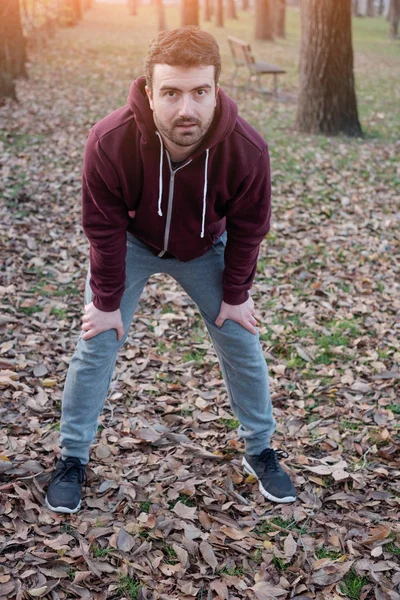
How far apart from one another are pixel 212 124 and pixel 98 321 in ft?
3.44

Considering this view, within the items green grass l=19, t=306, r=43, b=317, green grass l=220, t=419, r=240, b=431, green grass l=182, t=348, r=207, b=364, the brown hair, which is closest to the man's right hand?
the brown hair

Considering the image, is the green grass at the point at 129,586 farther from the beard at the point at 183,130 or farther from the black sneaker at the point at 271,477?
the beard at the point at 183,130

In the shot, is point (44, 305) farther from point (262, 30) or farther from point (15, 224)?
point (262, 30)

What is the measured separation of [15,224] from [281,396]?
3.85m

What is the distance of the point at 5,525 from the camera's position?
3.36 metres

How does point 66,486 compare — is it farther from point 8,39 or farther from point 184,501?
point 8,39

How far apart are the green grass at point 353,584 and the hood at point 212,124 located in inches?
83.0

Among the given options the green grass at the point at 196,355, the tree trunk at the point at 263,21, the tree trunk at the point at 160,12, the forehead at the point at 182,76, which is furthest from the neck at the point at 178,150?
the tree trunk at the point at 263,21

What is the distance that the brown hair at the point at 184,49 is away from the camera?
270cm

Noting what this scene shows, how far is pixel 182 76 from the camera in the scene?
2.75 meters

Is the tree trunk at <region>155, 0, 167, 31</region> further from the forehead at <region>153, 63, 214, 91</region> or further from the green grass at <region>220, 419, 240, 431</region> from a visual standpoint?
the forehead at <region>153, 63, 214, 91</region>

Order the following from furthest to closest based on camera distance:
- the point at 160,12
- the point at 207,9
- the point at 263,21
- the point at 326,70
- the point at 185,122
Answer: the point at 207,9, the point at 263,21, the point at 160,12, the point at 326,70, the point at 185,122

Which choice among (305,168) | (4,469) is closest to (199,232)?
(4,469)

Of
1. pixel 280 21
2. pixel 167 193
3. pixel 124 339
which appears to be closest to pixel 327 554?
pixel 124 339
